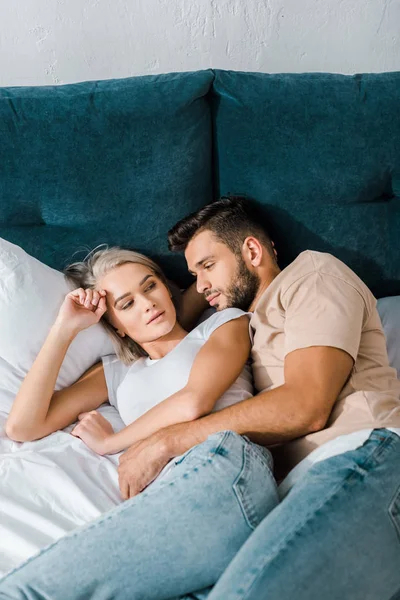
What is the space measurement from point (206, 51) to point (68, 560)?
5.44ft

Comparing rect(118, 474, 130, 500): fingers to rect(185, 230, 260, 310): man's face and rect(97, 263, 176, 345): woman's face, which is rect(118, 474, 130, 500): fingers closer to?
rect(97, 263, 176, 345): woman's face

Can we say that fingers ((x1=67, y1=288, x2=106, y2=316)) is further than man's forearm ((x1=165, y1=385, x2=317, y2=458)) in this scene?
Yes

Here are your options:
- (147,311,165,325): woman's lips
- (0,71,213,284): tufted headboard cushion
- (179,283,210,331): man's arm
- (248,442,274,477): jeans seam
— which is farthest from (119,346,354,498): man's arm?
(0,71,213,284): tufted headboard cushion

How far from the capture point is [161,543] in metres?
1.29

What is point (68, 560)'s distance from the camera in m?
1.27

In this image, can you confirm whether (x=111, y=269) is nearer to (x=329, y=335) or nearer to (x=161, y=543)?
(x=329, y=335)

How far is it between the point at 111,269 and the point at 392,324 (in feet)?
2.60

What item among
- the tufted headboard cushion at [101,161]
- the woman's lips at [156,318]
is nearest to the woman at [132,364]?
the woman's lips at [156,318]

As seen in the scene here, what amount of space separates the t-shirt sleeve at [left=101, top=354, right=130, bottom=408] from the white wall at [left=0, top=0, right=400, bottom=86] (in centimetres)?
95

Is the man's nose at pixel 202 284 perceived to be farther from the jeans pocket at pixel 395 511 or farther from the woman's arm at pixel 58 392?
the jeans pocket at pixel 395 511

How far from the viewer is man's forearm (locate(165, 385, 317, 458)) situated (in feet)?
5.06

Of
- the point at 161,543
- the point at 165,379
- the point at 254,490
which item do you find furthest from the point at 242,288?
the point at 161,543

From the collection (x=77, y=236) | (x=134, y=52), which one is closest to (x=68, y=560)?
(x=77, y=236)

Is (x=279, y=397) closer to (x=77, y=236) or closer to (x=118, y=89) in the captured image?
(x=77, y=236)
